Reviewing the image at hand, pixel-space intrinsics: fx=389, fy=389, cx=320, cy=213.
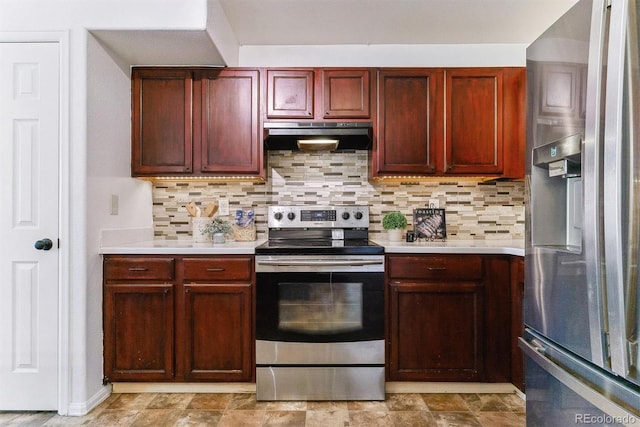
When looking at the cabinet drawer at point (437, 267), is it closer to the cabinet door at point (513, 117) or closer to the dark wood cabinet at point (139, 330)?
the cabinet door at point (513, 117)

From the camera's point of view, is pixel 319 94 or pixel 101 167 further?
pixel 319 94

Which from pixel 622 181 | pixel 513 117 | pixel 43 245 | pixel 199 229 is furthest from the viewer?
pixel 199 229

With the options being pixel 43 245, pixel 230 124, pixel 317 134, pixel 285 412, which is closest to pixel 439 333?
pixel 285 412

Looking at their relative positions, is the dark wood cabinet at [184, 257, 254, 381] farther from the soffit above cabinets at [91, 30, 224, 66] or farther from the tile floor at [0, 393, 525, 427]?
the soffit above cabinets at [91, 30, 224, 66]

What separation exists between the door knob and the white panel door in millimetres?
13

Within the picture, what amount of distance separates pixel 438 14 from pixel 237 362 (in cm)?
260

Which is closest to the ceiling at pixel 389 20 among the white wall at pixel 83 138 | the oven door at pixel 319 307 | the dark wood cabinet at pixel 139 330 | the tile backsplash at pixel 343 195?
the white wall at pixel 83 138

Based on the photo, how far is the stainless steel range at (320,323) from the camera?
2352 millimetres

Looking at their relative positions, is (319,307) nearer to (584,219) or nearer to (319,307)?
(319,307)

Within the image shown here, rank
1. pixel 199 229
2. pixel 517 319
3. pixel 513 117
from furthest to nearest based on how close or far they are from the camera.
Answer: pixel 199 229 < pixel 513 117 < pixel 517 319

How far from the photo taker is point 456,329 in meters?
2.39

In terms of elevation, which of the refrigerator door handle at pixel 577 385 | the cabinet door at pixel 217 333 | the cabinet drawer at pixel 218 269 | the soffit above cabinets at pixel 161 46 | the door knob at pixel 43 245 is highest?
the soffit above cabinets at pixel 161 46

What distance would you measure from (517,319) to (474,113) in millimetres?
1400

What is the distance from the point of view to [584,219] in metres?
1.08
